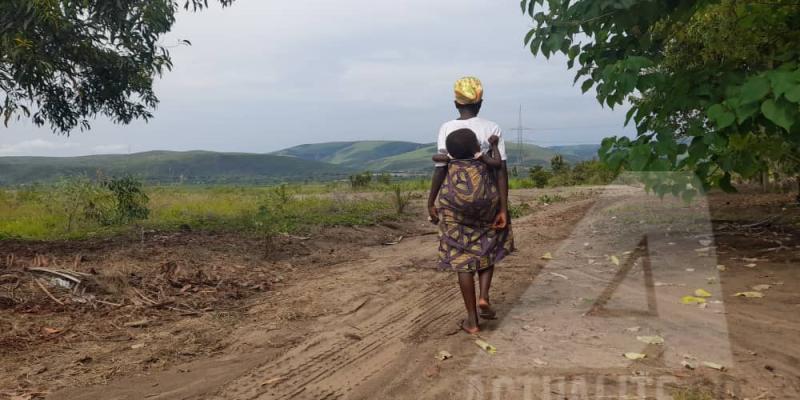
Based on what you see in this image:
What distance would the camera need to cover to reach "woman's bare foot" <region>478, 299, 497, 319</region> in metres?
4.16

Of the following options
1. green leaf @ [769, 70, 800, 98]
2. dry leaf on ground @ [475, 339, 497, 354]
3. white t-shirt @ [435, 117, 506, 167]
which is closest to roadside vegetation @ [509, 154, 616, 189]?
green leaf @ [769, 70, 800, 98]

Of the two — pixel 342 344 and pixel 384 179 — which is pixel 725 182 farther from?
pixel 384 179

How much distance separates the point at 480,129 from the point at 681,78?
3004 millimetres

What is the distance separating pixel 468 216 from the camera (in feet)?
13.1

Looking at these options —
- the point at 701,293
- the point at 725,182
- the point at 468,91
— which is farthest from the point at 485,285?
the point at 725,182

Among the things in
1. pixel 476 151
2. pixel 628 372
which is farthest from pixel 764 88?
pixel 628 372

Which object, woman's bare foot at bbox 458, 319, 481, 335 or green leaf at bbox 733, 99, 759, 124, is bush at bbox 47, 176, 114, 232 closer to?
woman's bare foot at bbox 458, 319, 481, 335

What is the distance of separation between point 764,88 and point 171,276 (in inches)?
217

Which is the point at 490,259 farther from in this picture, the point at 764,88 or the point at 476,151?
the point at 764,88

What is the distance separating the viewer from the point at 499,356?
3596 mm

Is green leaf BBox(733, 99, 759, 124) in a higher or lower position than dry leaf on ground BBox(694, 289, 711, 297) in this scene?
higher

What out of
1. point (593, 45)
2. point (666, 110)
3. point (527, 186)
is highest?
point (593, 45)

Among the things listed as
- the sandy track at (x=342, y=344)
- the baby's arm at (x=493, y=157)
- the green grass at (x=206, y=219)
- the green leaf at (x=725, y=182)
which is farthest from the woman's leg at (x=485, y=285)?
the green grass at (x=206, y=219)

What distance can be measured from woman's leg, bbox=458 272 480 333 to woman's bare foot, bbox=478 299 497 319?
0.10 metres
